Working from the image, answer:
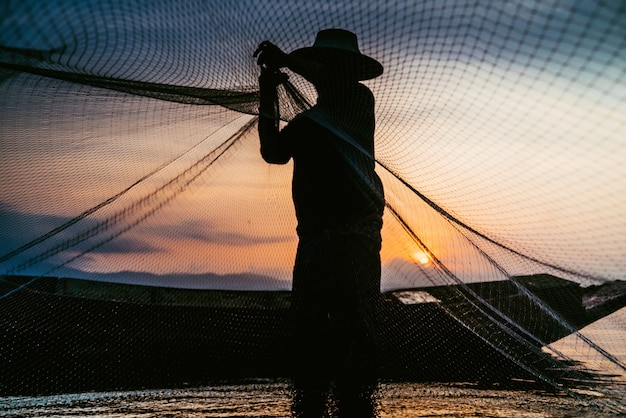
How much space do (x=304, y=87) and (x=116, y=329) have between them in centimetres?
301

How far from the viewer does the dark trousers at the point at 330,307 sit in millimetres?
3213

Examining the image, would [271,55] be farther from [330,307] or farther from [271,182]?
[330,307]

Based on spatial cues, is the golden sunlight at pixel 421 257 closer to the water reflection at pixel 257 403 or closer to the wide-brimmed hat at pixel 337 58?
the water reflection at pixel 257 403

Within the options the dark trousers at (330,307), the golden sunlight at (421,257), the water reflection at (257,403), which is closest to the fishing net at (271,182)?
the golden sunlight at (421,257)

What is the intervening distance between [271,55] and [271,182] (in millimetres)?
1485

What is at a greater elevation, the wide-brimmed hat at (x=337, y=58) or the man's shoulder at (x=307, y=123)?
the wide-brimmed hat at (x=337, y=58)

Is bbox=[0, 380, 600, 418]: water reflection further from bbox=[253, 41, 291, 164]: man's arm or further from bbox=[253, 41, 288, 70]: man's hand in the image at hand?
bbox=[253, 41, 288, 70]: man's hand

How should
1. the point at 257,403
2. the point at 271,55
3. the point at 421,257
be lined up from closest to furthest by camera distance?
1. the point at 271,55
2. the point at 257,403
3. the point at 421,257

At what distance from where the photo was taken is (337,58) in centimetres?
308

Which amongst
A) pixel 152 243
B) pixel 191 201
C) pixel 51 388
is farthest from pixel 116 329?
pixel 191 201

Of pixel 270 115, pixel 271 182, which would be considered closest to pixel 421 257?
pixel 271 182

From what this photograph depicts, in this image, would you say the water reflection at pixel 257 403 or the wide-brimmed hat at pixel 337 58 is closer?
the wide-brimmed hat at pixel 337 58

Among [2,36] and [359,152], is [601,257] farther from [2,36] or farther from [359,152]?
[2,36]

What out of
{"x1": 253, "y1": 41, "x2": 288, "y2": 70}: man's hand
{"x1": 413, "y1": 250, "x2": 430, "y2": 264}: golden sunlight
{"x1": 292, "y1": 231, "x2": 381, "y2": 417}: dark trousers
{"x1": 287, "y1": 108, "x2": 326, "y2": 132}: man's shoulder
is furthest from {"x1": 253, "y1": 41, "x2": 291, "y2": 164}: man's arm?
{"x1": 413, "y1": 250, "x2": 430, "y2": 264}: golden sunlight
